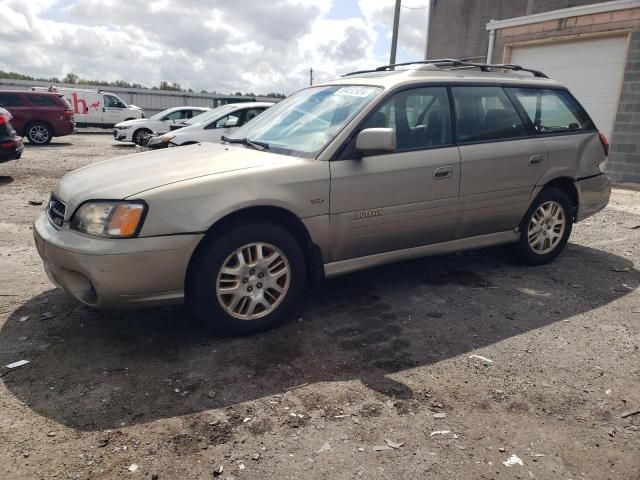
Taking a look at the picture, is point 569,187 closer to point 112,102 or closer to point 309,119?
point 309,119

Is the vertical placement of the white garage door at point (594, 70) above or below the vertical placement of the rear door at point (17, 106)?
above

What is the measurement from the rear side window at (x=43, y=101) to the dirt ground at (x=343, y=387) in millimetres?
13424

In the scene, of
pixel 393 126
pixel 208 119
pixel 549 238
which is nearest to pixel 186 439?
pixel 393 126

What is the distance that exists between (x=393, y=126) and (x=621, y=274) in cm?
284

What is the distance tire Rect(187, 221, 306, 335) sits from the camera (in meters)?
3.24

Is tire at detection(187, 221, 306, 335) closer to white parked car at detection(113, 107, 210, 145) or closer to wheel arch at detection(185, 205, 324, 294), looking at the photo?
wheel arch at detection(185, 205, 324, 294)

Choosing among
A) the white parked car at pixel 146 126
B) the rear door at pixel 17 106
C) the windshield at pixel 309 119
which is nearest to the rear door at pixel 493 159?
the windshield at pixel 309 119

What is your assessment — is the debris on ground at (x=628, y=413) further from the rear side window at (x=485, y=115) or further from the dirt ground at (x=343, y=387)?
the rear side window at (x=485, y=115)

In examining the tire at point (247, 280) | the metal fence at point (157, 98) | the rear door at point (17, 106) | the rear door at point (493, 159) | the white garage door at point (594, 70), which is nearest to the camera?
the tire at point (247, 280)

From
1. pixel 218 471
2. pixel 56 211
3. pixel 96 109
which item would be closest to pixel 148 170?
pixel 56 211

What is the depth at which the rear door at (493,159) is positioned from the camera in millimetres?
4332

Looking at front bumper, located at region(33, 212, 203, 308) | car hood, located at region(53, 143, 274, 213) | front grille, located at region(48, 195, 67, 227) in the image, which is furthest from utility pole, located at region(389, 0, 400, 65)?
front bumper, located at region(33, 212, 203, 308)

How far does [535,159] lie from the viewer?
471cm

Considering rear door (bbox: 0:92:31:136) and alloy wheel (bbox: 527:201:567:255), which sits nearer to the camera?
alloy wheel (bbox: 527:201:567:255)
